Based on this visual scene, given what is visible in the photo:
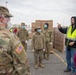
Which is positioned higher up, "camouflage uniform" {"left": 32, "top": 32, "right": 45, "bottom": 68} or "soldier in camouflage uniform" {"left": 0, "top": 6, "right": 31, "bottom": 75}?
"soldier in camouflage uniform" {"left": 0, "top": 6, "right": 31, "bottom": 75}

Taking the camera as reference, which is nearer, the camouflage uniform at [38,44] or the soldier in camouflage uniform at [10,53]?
the soldier in camouflage uniform at [10,53]

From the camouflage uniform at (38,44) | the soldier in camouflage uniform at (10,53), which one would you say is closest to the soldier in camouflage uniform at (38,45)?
the camouflage uniform at (38,44)

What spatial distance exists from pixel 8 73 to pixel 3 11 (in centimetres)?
72

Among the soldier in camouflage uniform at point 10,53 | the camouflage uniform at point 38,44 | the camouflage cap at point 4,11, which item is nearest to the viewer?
the soldier in camouflage uniform at point 10,53

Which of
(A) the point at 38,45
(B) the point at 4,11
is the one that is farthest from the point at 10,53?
(A) the point at 38,45

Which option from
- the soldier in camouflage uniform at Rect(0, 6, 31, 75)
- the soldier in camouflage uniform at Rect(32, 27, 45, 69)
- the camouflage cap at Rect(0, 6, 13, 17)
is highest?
the camouflage cap at Rect(0, 6, 13, 17)

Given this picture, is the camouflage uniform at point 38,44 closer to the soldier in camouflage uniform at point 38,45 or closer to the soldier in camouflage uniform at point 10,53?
the soldier in camouflage uniform at point 38,45

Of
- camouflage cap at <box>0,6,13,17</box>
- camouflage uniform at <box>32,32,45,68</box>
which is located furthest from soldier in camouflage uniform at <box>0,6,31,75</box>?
camouflage uniform at <box>32,32,45,68</box>

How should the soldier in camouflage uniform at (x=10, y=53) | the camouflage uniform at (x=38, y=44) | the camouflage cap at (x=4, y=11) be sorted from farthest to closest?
1. the camouflage uniform at (x=38, y=44)
2. the camouflage cap at (x=4, y=11)
3. the soldier in camouflage uniform at (x=10, y=53)

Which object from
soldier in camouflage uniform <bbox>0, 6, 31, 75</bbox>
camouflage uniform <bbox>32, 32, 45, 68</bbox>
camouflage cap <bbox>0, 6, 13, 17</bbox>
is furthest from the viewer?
camouflage uniform <bbox>32, 32, 45, 68</bbox>

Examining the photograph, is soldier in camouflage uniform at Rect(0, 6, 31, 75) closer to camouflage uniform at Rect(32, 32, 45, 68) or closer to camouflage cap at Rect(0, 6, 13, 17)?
camouflage cap at Rect(0, 6, 13, 17)

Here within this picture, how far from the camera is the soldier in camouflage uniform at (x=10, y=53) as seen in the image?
98.1 inches

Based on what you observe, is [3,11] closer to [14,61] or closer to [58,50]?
[14,61]

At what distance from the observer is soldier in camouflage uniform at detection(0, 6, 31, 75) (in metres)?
2.49
